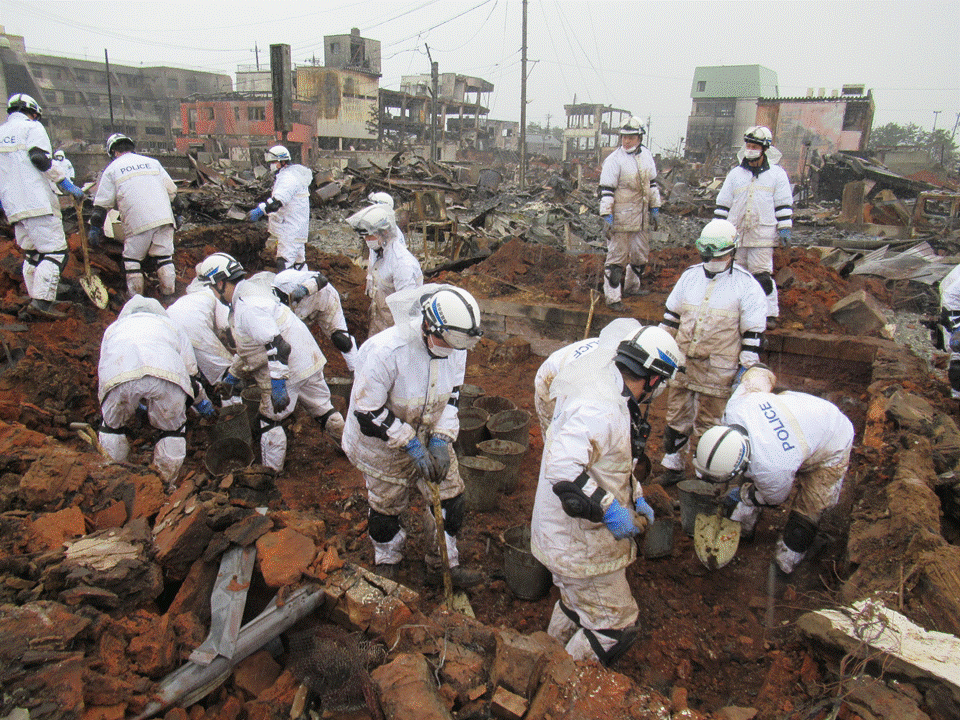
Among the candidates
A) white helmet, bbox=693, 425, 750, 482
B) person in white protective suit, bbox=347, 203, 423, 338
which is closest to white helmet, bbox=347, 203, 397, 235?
person in white protective suit, bbox=347, 203, 423, 338

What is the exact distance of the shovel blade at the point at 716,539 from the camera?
12.7 feet

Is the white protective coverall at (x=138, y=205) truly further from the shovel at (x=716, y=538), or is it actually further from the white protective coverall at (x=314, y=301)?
the shovel at (x=716, y=538)

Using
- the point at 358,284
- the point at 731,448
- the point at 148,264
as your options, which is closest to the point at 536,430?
the point at 731,448

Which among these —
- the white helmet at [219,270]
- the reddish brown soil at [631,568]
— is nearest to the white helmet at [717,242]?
the reddish brown soil at [631,568]

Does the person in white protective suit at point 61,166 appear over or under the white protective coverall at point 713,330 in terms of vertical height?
over

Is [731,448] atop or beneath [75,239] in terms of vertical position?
beneath

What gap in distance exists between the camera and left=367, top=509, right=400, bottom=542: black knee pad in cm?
394

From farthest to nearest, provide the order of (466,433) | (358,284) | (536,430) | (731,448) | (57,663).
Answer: (358,284)
(536,430)
(466,433)
(731,448)
(57,663)

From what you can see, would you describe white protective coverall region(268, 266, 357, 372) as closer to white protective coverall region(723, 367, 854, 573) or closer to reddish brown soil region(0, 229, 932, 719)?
reddish brown soil region(0, 229, 932, 719)

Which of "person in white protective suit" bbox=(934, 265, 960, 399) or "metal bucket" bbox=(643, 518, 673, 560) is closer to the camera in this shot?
"metal bucket" bbox=(643, 518, 673, 560)

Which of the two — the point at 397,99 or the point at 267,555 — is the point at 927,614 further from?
the point at 397,99

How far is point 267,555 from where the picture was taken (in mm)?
2916

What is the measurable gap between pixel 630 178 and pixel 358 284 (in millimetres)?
4471

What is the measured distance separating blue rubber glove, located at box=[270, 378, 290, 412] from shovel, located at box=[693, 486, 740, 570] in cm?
343
